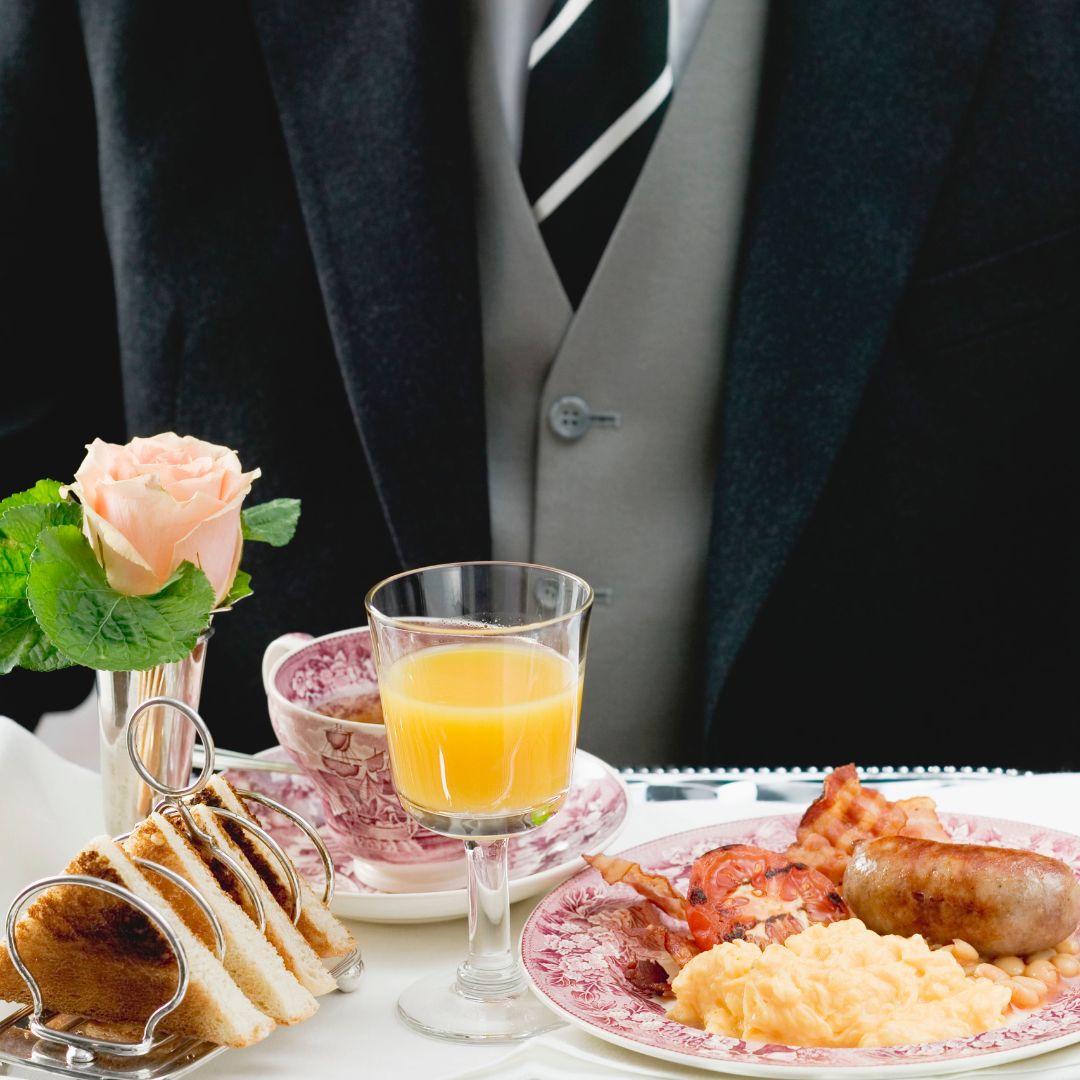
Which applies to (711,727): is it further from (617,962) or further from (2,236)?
(2,236)

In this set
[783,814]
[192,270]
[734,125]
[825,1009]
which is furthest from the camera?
[192,270]

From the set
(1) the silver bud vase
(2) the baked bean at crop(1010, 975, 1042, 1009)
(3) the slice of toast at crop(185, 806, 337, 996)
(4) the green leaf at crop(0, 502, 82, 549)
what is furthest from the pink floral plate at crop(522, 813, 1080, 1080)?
(4) the green leaf at crop(0, 502, 82, 549)

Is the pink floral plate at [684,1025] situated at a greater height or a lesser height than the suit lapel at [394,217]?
lesser

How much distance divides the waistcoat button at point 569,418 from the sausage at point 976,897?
819 millimetres

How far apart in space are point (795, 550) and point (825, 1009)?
93 cm

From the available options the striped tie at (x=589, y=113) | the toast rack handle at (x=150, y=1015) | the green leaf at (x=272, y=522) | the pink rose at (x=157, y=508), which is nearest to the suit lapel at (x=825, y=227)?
the striped tie at (x=589, y=113)

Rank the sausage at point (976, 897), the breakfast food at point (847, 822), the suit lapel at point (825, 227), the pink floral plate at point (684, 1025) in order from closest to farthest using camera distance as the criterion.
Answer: the pink floral plate at point (684, 1025) < the sausage at point (976, 897) < the breakfast food at point (847, 822) < the suit lapel at point (825, 227)

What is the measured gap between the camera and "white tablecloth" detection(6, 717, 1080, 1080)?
0.66m

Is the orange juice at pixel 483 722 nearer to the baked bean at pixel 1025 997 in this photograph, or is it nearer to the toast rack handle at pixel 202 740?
the toast rack handle at pixel 202 740

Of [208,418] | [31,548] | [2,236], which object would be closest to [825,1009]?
[31,548]

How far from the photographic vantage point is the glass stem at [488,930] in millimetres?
732

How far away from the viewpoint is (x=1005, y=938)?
2.33ft

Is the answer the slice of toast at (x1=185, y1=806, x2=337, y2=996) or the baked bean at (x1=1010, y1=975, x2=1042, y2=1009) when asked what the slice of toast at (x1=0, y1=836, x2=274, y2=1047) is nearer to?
the slice of toast at (x1=185, y1=806, x2=337, y2=996)

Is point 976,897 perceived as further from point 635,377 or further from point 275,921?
point 635,377
